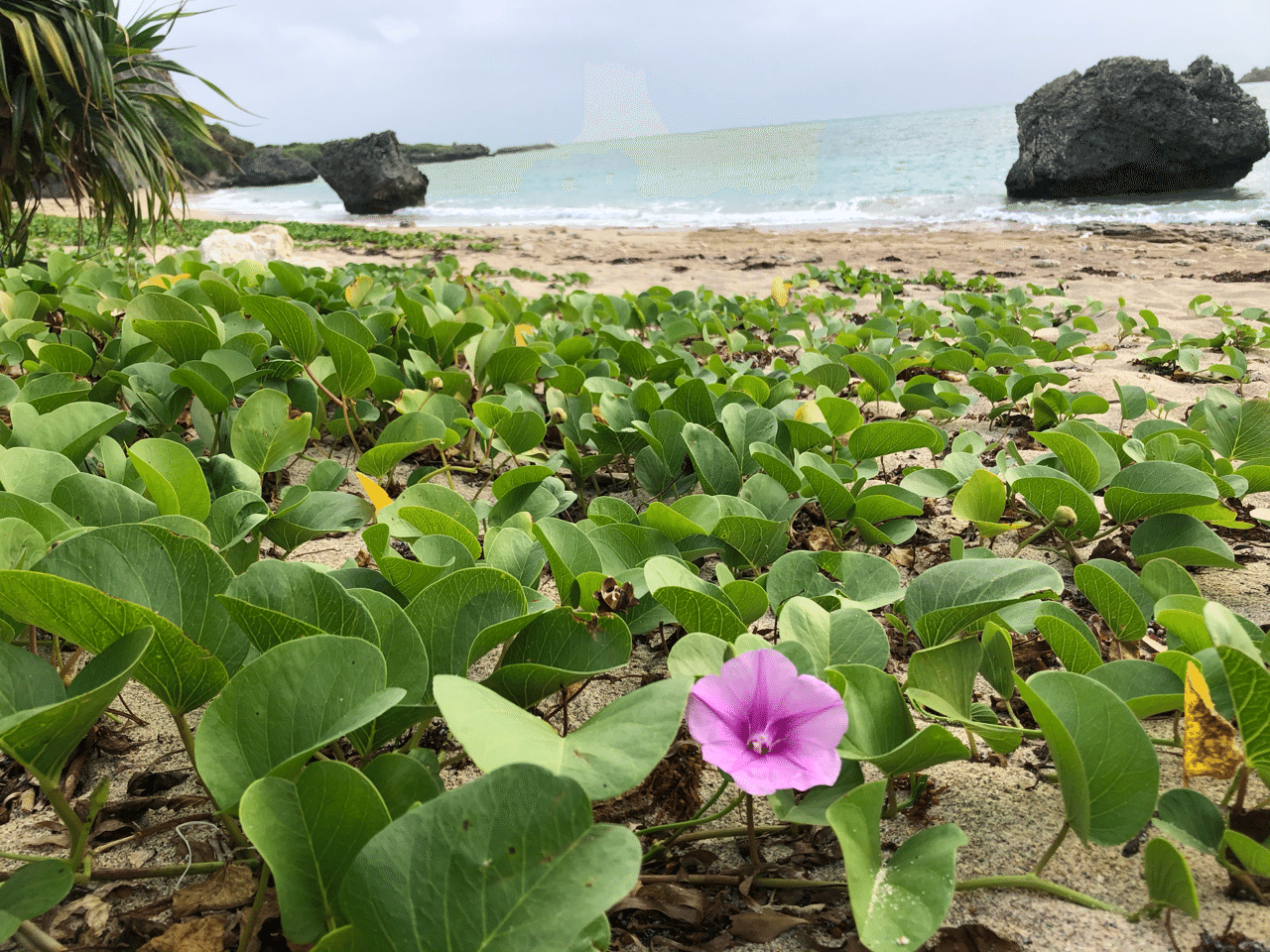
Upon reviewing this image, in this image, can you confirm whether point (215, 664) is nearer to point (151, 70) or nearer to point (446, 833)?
point (446, 833)

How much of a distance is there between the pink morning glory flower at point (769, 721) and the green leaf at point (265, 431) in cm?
93

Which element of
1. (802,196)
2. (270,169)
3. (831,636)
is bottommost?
(831,636)

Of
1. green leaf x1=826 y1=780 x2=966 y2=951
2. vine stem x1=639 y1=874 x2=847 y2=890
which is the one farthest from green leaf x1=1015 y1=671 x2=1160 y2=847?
vine stem x1=639 y1=874 x2=847 y2=890

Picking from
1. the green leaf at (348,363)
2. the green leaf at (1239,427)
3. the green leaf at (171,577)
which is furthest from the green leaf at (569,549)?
the green leaf at (1239,427)

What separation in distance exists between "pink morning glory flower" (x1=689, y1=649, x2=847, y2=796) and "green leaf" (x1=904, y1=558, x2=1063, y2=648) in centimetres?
26

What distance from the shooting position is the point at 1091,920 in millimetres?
704

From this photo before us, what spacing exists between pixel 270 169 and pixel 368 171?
27899 millimetres

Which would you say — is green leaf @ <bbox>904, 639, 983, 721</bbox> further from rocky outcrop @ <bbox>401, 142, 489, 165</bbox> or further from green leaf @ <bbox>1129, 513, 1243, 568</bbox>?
rocky outcrop @ <bbox>401, 142, 489, 165</bbox>

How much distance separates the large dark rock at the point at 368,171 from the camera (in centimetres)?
2139

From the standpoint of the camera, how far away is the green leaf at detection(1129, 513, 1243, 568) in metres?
1.22

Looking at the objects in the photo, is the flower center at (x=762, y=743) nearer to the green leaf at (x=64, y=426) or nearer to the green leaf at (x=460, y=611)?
the green leaf at (x=460, y=611)

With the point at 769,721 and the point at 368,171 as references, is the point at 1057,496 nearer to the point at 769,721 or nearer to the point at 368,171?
the point at 769,721

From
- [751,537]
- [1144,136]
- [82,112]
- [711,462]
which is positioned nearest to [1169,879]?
[751,537]

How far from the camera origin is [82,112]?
403 cm
